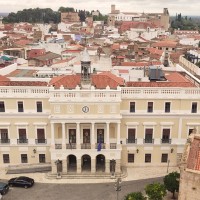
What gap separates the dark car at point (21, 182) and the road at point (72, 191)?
17.3 inches

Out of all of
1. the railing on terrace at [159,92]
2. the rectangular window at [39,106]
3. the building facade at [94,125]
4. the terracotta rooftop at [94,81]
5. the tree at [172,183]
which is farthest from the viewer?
the rectangular window at [39,106]

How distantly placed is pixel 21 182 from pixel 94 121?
10554mm

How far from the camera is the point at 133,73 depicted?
47.7m

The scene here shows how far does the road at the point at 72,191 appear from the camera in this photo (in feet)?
122

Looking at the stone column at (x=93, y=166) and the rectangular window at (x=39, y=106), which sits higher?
the rectangular window at (x=39, y=106)

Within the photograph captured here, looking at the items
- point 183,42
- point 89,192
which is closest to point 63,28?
point 183,42

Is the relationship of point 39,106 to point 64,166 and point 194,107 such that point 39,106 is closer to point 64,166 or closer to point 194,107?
point 64,166

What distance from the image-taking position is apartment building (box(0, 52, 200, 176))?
3931 cm

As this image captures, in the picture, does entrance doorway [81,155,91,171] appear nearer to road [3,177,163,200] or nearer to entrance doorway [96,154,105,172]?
entrance doorway [96,154,105,172]

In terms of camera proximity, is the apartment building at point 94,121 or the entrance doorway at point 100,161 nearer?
the apartment building at point 94,121

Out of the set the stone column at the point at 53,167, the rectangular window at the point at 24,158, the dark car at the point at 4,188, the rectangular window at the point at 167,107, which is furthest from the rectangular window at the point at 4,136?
the rectangular window at the point at 167,107

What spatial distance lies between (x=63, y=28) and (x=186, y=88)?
158113 millimetres

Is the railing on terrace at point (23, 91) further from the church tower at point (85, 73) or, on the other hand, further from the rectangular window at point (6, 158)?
the rectangular window at point (6, 158)

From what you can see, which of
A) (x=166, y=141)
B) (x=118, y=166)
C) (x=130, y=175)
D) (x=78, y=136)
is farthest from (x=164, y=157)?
(x=78, y=136)
